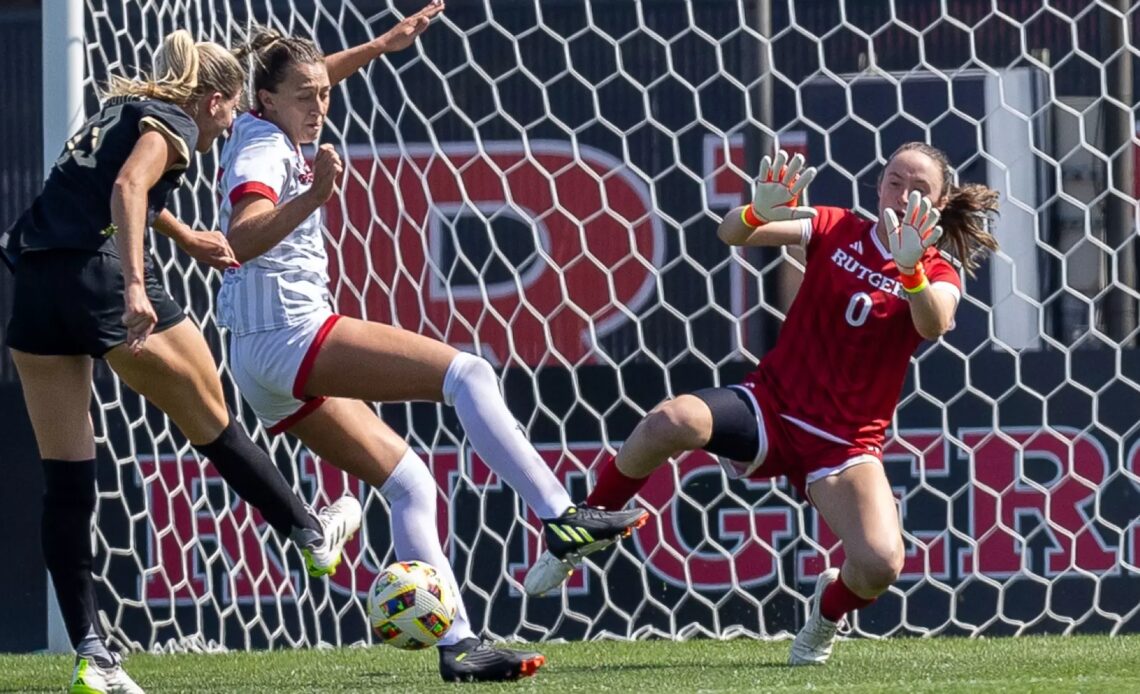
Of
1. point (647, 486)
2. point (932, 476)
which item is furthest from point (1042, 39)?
point (647, 486)

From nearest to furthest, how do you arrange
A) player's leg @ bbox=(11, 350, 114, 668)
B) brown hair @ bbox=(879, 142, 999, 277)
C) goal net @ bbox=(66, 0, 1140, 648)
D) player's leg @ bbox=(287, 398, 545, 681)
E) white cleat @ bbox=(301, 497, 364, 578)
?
player's leg @ bbox=(11, 350, 114, 668)
player's leg @ bbox=(287, 398, 545, 681)
white cleat @ bbox=(301, 497, 364, 578)
brown hair @ bbox=(879, 142, 999, 277)
goal net @ bbox=(66, 0, 1140, 648)

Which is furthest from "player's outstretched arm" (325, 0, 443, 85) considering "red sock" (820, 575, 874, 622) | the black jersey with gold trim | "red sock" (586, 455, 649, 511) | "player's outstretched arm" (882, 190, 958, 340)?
"red sock" (820, 575, 874, 622)

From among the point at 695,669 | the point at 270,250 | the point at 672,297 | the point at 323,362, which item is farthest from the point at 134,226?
the point at 672,297

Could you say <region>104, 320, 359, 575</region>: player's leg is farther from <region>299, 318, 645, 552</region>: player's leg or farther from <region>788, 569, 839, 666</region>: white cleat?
<region>788, 569, 839, 666</region>: white cleat

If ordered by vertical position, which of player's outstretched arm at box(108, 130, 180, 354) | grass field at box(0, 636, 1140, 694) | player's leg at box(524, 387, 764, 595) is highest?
player's outstretched arm at box(108, 130, 180, 354)

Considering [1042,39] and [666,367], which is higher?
[1042,39]

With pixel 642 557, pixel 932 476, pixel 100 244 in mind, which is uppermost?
pixel 100 244

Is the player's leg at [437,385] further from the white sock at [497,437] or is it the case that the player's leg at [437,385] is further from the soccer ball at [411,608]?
the soccer ball at [411,608]

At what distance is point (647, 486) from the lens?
5969 mm

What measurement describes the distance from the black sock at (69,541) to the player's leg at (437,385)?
581mm

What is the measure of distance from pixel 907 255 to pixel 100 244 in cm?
199

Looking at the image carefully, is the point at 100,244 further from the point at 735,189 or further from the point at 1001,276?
the point at 1001,276

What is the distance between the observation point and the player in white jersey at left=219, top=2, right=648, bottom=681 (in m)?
4.03

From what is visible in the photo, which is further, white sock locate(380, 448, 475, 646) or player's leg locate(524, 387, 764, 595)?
player's leg locate(524, 387, 764, 595)
